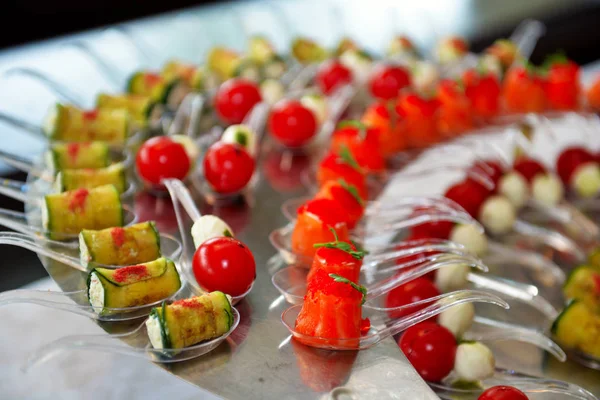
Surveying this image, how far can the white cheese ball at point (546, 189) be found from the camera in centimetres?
239

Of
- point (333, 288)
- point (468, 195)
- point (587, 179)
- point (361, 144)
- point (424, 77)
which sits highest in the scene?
point (333, 288)

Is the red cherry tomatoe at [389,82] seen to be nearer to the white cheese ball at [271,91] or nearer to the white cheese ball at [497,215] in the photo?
the white cheese ball at [271,91]

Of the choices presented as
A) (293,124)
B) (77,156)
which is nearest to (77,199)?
(77,156)

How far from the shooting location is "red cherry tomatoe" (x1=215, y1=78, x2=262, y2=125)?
92.0 inches

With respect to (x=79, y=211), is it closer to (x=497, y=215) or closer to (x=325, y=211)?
(x=325, y=211)

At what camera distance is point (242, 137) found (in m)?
2.02

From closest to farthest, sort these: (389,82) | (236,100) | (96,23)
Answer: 1. (236,100)
2. (389,82)
3. (96,23)

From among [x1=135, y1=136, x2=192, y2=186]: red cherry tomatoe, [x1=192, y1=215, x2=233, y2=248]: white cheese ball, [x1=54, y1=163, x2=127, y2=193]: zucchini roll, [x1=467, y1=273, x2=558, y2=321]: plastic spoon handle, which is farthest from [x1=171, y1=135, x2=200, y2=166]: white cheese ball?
[x1=467, y1=273, x2=558, y2=321]: plastic spoon handle

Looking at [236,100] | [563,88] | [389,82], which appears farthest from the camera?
[563,88]

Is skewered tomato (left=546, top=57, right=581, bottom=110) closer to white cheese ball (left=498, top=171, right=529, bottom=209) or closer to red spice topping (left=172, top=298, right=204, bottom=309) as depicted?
white cheese ball (left=498, top=171, right=529, bottom=209)

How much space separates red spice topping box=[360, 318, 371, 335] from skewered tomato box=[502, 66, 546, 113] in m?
1.55

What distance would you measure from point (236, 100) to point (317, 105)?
0.81 ft

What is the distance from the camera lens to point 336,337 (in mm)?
1326

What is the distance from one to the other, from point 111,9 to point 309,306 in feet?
9.90
